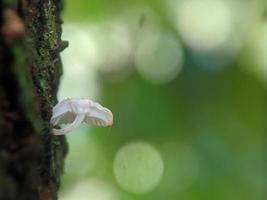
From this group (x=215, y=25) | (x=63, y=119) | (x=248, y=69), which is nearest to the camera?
(x=63, y=119)

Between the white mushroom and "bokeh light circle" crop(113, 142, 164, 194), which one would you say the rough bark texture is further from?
"bokeh light circle" crop(113, 142, 164, 194)

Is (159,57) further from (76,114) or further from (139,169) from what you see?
(76,114)

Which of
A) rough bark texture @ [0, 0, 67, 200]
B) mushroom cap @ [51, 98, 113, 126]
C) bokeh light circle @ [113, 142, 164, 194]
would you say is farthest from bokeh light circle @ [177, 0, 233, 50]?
rough bark texture @ [0, 0, 67, 200]

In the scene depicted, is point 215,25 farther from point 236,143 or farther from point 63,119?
point 63,119

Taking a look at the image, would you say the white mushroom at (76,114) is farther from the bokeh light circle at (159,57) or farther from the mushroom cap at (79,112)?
the bokeh light circle at (159,57)

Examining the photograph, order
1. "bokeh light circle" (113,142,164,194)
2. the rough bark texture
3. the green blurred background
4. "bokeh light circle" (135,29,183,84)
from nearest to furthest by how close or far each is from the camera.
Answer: the rough bark texture → the green blurred background → "bokeh light circle" (113,142,164,194) → "bokeh light circle" (135,29,183,84)

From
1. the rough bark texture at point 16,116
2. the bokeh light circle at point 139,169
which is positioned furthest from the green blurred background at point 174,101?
the rough bark texture at point 16,116

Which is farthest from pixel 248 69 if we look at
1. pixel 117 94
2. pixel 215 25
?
pixel 215 25
